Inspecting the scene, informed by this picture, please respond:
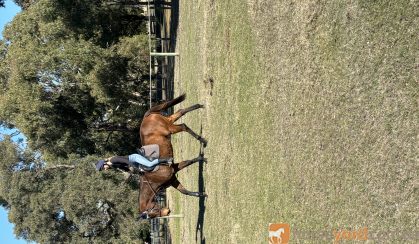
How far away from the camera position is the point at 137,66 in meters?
23.5

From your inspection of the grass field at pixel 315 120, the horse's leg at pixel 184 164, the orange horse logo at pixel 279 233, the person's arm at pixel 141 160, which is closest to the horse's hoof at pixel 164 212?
the horse's leg at pixel 184 164

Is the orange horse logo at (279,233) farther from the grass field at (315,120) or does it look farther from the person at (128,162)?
the person at (128,162)

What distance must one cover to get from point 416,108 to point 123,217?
26.0 m

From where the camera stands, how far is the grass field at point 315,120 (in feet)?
13.8

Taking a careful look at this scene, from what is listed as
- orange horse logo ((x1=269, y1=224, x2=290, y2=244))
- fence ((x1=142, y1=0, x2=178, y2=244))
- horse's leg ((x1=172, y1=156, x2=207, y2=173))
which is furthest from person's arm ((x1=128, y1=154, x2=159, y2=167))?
fence ((x1=142, y1=0, x2=178, y2=244))

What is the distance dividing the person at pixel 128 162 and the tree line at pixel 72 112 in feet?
38.4

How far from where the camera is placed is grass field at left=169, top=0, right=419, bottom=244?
13.8 feet

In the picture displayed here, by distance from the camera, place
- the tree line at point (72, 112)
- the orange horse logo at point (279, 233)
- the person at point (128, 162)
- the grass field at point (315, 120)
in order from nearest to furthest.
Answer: the grass field at point (315, 120) < the orange horse logo at point (279, 233) < the person at point (128, 162) < the tree line at point (72, 112)

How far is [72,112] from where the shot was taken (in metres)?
26.9

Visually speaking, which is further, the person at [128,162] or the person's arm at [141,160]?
the person's arm at [141,160]

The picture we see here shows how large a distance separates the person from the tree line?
461 inches

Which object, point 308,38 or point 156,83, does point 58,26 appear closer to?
point 156,83

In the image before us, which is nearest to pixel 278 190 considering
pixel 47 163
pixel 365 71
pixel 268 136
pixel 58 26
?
pixel 268 136

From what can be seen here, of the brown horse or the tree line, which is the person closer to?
the brown horse
